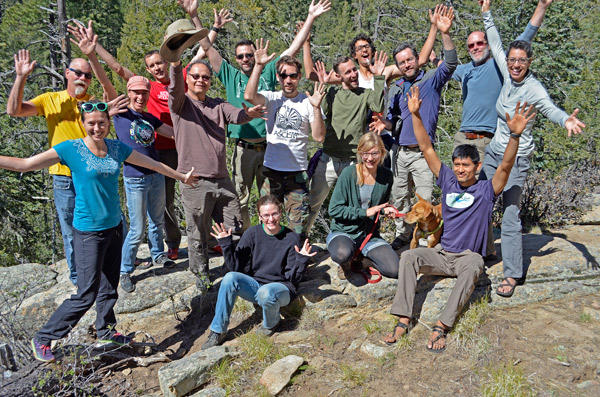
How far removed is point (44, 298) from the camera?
215 inches

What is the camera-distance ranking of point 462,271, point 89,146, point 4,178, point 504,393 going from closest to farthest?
point 504,393 < point 89,146 < point 462,271 < point 4,178

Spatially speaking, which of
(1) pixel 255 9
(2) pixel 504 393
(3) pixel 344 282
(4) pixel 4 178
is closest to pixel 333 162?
(3) pixel 344 282

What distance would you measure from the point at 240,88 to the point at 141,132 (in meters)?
1.25

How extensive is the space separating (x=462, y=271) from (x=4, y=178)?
10.2 m

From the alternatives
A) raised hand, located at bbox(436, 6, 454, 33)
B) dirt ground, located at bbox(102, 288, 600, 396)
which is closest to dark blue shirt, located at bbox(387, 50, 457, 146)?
raised hand, located at bbox(436, 6, 454, 33)

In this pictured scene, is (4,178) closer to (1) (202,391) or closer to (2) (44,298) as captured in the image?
(2) (44,298)

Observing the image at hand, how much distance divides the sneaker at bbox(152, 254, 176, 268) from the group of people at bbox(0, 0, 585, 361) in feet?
0.52

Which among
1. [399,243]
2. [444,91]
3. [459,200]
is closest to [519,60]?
[459,200]

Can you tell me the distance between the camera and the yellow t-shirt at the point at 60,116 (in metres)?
4.41

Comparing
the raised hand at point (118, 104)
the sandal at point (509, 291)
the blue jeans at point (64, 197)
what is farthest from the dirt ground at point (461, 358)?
the raised hand at point (118, 104)

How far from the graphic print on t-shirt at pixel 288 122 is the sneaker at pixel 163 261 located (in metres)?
2.24

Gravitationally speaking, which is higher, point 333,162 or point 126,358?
point 333,162

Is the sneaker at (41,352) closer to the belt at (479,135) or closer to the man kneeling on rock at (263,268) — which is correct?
the man kneeling on rock at (263,268)

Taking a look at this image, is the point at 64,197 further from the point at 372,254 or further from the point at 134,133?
the point at 372,254
